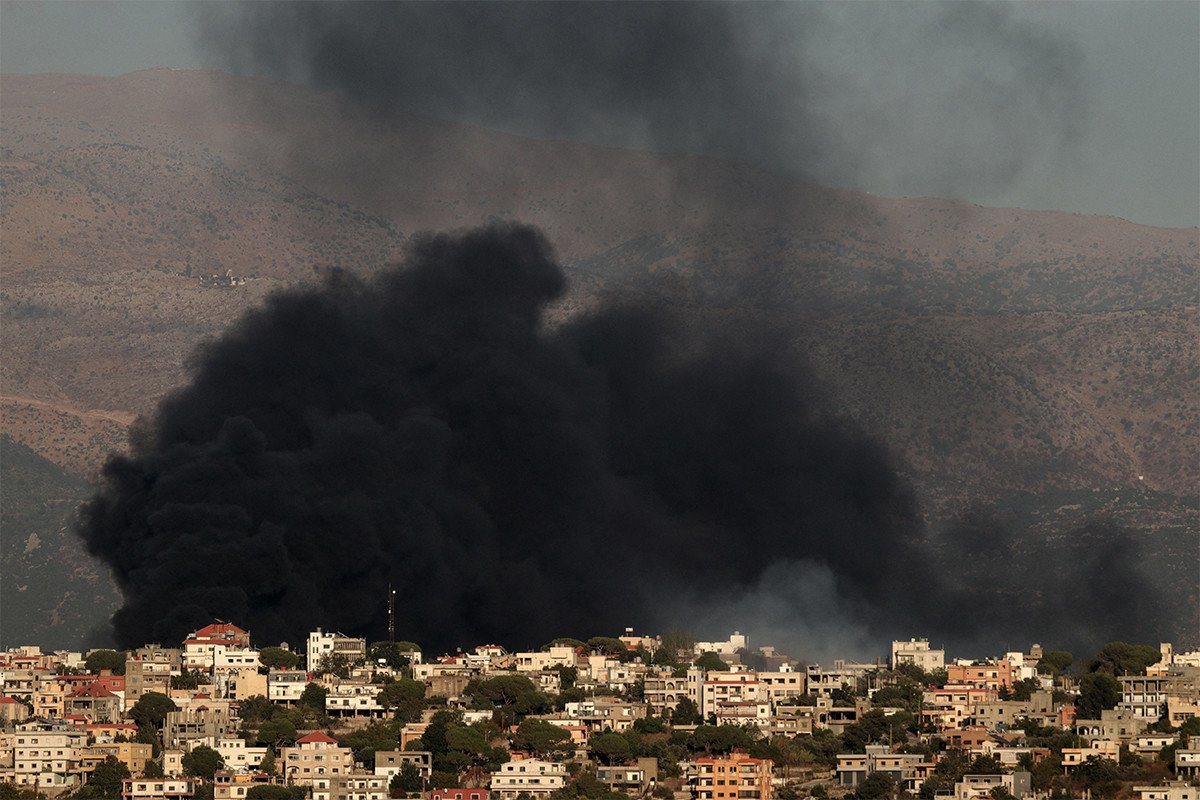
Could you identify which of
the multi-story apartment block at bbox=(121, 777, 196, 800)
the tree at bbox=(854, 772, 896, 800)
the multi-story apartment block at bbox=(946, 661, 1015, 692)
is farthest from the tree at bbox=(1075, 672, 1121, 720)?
the multi-story apartment block at bbox=(121, 777, 196, 800)

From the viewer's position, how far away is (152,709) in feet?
238

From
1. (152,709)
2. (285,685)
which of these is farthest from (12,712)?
(285,685)

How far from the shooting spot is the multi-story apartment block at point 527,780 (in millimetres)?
65312

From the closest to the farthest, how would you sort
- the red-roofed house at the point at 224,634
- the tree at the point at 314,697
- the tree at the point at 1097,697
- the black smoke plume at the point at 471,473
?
the tree at the point at 1097,697 < the tree at the point at 314,697 < the red-roofed house at the point at 224,634 < the black smoke plume at the point at 471,473

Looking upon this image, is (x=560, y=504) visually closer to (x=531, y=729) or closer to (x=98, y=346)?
(x=531, y=729)

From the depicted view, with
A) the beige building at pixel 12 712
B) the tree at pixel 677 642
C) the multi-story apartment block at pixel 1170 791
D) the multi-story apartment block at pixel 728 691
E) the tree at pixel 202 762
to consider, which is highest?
the tree at pixel 677 642

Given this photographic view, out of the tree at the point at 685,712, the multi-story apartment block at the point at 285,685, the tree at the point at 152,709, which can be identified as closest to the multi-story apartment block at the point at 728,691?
the tree at the point at 685,712

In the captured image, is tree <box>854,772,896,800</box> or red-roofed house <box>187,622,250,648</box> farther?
red-roofed house <box>187,622,250,648</box>

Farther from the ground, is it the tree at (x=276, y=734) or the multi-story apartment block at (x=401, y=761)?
the tree at (x=276, y=734)

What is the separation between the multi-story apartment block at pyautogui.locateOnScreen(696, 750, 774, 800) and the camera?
214ft

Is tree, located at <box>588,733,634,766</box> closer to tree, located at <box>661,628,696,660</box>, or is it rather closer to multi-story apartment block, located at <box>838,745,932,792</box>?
multi-story apartment block, located at <box>838,745,932,792</box>

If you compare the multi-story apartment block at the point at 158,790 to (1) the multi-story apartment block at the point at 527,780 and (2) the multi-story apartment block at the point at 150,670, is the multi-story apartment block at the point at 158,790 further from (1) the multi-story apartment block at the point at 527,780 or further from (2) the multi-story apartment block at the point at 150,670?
(2) the multi-story apartment block at the point at 150,670

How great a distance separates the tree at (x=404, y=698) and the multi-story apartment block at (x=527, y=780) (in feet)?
22.5

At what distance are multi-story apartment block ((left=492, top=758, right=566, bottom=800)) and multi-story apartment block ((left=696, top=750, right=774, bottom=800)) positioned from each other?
2.80 m
